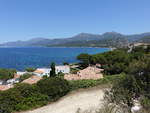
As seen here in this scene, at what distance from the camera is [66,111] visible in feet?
45.8

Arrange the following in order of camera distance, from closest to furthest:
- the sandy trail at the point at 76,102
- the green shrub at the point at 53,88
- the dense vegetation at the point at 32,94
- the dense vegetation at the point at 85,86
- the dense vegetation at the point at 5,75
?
1. the dense vegetation at the point at 85,86
2. the sandy trail at the point at 76,102
3. the dense vegetation at the point at 32,94
4. the green shrub at the point at 53,88
5. the dense vegetation at the point at 5,75

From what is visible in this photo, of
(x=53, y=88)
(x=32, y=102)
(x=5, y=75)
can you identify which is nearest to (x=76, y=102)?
(x=53, y=88)

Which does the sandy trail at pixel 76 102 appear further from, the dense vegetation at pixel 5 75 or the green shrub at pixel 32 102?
the dense vegetation at pixel 5 75

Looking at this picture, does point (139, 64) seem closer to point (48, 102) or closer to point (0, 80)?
point (48, 102)

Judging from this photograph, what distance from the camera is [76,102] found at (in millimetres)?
15727

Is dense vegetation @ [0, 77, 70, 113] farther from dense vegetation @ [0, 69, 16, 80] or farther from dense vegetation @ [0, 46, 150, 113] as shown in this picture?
dense vegetation @ [0, 69, 16, 80]

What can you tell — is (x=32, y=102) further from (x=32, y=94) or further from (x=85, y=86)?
(x=85, y=86)

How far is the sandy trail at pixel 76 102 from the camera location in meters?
14.4

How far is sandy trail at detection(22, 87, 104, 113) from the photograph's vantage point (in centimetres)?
1445

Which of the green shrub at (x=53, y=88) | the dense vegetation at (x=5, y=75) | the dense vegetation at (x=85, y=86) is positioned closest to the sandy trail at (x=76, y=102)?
the green shrub at (x=53, y=88)

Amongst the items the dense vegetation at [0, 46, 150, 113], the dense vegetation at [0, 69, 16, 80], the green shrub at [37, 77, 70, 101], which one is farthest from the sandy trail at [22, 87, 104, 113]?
the dense vegetation at [0, 69, 16, 80]

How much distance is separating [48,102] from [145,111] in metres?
10.4

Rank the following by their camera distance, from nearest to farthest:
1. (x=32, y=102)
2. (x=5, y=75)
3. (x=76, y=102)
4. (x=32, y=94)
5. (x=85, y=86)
→ (x=76, y=102), (x=32, y=102), (x=32, y=94), (x=85, y=86), (x=5, y=75)

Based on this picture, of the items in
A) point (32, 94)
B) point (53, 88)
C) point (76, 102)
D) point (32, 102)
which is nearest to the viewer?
point (76, 102)
